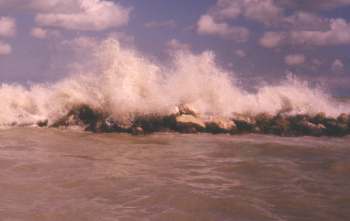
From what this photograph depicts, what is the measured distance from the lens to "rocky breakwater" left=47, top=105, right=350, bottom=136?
923 centimetres

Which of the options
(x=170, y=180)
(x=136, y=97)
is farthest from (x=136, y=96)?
(x=170, y=180)

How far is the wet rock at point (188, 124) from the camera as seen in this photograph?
9.39m

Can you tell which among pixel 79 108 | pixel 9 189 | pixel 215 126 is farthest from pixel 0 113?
pixel 9 189

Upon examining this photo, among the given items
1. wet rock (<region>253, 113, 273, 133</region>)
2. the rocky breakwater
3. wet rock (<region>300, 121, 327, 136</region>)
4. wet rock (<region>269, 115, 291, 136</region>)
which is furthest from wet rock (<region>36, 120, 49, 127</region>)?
wet rock (<region>300, 121, 327, 136</region>)

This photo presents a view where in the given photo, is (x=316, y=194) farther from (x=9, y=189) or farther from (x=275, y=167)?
(x=9, y=189)

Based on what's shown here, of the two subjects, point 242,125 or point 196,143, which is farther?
point 242,125

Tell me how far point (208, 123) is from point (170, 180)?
4846mm

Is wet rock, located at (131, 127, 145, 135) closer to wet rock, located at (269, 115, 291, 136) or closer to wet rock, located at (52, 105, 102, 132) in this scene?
wet rock, located at (52, 105, 102, 132)

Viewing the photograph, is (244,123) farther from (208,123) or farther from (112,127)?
(112,127)

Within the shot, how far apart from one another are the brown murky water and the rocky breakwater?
4.10ft

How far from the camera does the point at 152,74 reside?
1084cm

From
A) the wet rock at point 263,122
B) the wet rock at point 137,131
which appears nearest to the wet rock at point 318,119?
the wet rock at point 263,122

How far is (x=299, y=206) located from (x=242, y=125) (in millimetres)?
6069

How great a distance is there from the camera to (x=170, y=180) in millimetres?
4816
